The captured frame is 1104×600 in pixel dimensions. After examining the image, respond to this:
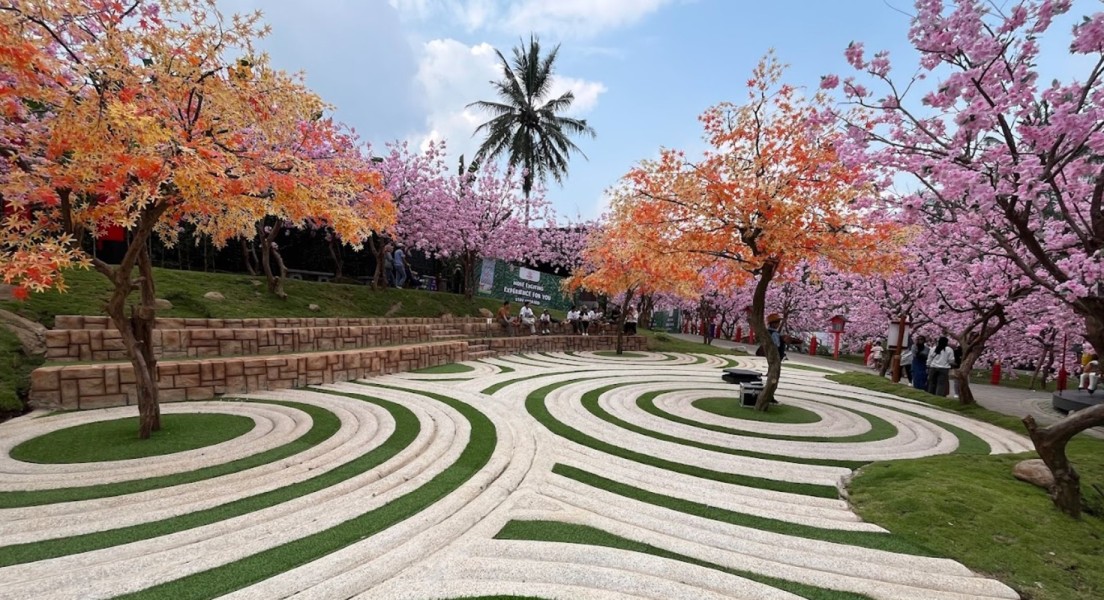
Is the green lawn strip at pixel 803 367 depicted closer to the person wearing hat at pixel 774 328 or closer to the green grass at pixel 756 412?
the person wearing hat at pixel 774 328

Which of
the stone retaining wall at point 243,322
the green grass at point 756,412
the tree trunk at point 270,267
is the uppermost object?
the tree trunk at point 270,267

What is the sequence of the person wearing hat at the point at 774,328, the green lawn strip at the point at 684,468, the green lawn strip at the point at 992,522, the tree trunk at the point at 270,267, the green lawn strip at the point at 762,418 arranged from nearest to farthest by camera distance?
the green lawn strip at the point at 992,522, the green lawn strip at the point at 684,468, the green lawn strip at the point at 762,418, the person wearing hat at the point at 774,328, the tree trunk at the point at 270,267

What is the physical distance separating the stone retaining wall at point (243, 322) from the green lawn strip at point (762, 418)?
8.88m

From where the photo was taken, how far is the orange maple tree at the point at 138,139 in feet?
12.6

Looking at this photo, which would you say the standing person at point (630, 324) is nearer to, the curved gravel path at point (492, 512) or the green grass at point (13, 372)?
the curved gravel path at point (492, 512)

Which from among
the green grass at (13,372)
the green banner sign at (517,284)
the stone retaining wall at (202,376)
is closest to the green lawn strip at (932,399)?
the stone retaining wall at (202,376)

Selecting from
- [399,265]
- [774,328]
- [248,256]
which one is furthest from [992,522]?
[248,256]

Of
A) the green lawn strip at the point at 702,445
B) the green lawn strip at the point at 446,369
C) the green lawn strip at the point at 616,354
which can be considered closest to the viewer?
the green lawn strip at the point at 702,445

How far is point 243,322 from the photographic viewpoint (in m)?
10.9

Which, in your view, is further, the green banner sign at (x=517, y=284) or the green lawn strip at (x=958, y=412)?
the green banner sign at (x=517, y=284)

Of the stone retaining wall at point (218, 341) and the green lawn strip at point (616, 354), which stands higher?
the stone retaining wall at point (218, 341)

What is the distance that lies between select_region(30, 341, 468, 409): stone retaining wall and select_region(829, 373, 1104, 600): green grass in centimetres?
821

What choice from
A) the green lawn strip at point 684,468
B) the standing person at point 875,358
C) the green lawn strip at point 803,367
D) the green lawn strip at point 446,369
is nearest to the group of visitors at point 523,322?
the green lawn strip at point 446,369

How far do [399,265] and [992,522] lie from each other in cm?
1920
